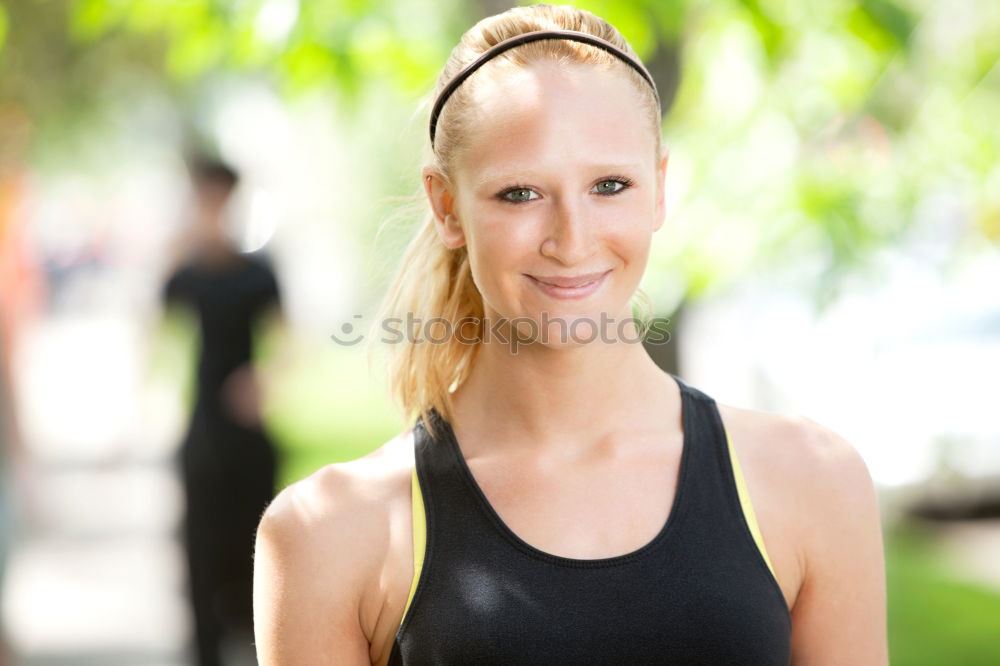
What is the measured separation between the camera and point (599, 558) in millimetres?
1848

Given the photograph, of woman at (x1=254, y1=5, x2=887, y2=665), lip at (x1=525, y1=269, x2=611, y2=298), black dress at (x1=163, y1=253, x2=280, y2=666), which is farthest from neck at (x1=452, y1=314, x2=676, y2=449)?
black dress at (x1=163, y1=253, x2=280, y2=666)

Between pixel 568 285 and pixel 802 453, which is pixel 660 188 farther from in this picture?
pixel 802 453

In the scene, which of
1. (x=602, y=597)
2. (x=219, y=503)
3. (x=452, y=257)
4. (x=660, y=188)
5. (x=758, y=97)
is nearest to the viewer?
(x=602, y=597)

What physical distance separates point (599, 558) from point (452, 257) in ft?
1.95

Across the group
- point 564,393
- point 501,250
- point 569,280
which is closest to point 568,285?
point 569,280

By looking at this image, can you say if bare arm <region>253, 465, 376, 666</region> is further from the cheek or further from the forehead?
the forehead

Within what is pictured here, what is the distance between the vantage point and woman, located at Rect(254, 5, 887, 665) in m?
1.82

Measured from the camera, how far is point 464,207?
1.96 meters

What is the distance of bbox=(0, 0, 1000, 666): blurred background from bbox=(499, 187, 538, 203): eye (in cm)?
42

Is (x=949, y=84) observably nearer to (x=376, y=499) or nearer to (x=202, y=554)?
(x=202, y=554)

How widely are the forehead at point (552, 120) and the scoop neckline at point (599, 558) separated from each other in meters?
0.42

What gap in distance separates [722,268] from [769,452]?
1879 mm

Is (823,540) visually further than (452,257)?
No

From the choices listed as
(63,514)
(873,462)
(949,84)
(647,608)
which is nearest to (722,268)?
(949,84)
